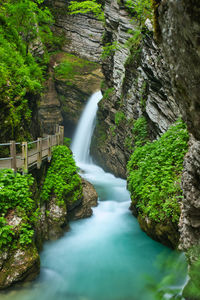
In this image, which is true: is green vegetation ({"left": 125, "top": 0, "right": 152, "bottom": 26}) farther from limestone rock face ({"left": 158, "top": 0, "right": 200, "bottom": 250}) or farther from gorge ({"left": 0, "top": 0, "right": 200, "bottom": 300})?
limestone rock face ({"left": 158, "top": 0, "right": 200, "bottom": 250})

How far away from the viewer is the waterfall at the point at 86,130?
65.9 ft

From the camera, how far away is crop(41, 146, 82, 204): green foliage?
8234mm

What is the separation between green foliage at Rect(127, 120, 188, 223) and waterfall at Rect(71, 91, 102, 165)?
40.9 feet

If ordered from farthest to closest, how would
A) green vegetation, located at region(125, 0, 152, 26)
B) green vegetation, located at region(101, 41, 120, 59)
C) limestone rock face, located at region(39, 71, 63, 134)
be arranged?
limestone rock face, located at region(39, 71, 63, 134) → green vegetation, located at region(101, 41, 120, 59) → green vegetation, located at region(125, 0, 152, 26)

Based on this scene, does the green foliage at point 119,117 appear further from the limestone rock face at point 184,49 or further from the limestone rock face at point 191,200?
→ the limestone rock face at point 184,49

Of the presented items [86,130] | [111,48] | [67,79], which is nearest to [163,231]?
[111,48]

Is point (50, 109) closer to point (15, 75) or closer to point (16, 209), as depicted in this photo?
point (15, 75)

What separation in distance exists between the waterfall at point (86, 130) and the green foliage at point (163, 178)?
12.5 metres

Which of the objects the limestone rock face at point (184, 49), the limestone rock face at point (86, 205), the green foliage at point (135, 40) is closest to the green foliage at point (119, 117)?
the green foliage at point (135, 40)

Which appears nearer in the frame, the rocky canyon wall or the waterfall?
the waterfall

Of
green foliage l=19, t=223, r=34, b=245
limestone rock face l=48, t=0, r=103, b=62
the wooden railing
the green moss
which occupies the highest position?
limestone rock face l=48, t=0, r=103, b=62

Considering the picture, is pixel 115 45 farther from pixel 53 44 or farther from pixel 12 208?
pixel 12 208

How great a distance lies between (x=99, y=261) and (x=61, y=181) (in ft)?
11.3

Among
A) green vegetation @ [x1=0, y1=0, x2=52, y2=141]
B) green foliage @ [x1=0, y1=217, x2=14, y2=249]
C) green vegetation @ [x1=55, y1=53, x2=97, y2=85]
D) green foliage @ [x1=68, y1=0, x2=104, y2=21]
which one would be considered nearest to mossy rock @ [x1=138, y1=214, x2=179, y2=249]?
green foliage @ [x1=0, y1=217, x2=14, y2=249]
